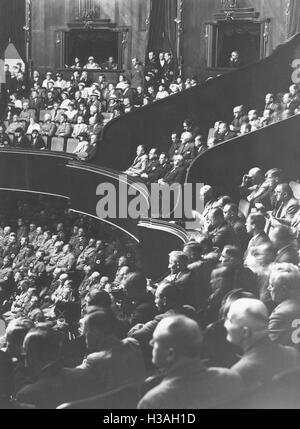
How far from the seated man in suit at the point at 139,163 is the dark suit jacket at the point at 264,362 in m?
3.78

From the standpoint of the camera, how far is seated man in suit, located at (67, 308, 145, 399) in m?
12.4

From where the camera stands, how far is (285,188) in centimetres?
1273

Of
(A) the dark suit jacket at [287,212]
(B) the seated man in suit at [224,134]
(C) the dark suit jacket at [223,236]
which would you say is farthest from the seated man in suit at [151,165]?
(A) the dark suit jacket at [287,212]

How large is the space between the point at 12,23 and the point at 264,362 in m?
7.61

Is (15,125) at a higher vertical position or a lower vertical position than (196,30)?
lower

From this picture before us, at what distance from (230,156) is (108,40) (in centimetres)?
372

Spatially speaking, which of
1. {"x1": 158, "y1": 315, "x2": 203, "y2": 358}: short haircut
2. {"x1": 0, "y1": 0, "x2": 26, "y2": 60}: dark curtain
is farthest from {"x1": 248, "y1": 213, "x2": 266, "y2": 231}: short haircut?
{"x1": 0, "y1": 0, "x2": 26, "y2": 60}: dark curtain

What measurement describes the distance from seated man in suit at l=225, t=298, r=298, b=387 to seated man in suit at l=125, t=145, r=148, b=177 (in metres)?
3.32

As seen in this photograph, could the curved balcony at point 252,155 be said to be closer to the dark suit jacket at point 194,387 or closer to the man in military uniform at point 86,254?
the man in military uniform at point 86,254

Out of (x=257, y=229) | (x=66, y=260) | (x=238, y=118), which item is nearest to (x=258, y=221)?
(x=257, y=229)

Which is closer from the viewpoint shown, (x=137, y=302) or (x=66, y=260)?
(x=137, y=302)

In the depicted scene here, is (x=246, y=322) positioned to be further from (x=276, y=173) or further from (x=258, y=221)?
(x=276, y=173)

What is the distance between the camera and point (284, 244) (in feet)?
40.6
